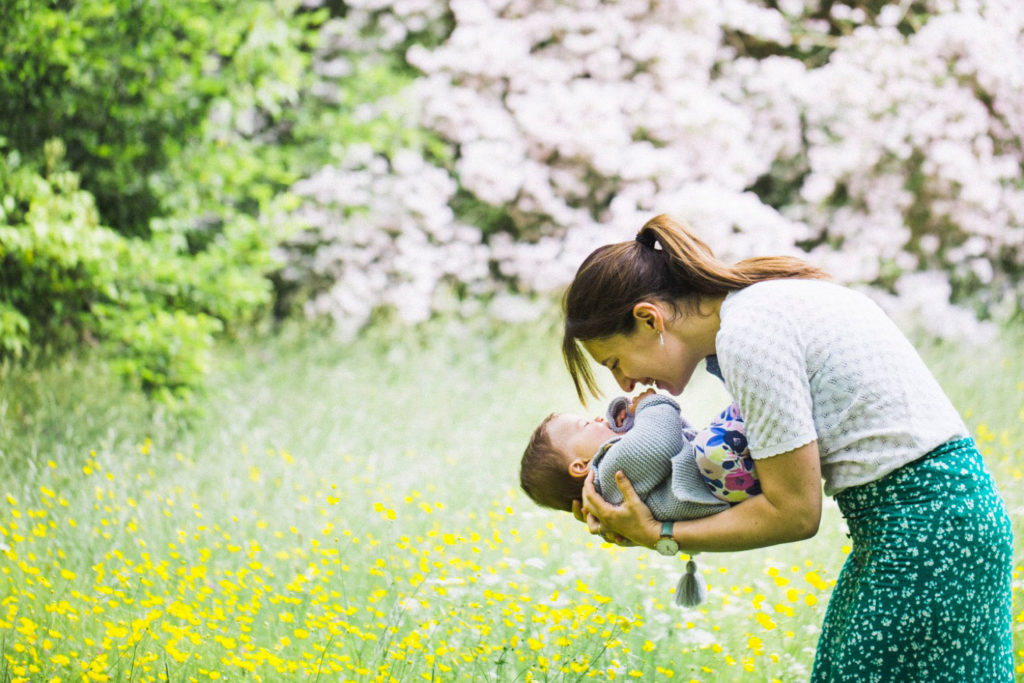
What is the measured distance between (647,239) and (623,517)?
625mm

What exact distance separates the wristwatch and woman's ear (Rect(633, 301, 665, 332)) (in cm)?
43

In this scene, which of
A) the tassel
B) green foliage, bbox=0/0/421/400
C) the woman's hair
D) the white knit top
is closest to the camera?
the white knit top

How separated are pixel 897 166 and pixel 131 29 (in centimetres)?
556

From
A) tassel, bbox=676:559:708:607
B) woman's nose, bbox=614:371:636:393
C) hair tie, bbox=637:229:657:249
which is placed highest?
hair tie, bbox=637:229:657:249

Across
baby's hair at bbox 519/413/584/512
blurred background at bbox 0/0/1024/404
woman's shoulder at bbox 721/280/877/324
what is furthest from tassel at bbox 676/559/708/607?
blurred background at bbox 0/0/1024/404

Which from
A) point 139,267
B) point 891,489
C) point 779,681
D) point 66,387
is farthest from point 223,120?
point 891,489

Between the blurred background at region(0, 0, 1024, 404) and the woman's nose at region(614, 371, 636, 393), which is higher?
the woman's nose at region(614, 371, 636, 393)

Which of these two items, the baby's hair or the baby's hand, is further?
the baby's hair

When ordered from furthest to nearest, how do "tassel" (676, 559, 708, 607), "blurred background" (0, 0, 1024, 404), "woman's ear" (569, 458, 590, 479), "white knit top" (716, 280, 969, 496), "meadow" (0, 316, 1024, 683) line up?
"blurred background" (0, 0, 1024, 404) < "meadow" (0, 316, 1024, 683) < "woman's ear" (569, 458, 590, 479) < "tassel" (676, 559, 708, 607) < "white knit top" (716, 280, 969, 496)

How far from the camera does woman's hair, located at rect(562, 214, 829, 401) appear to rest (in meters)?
1.96

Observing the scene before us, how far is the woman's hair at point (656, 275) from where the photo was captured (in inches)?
77.4

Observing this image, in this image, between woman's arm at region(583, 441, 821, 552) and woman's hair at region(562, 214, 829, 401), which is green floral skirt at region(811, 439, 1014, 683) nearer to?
woman's arm at region(583, 441, 821, 552)

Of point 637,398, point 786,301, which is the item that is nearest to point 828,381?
point 786,301

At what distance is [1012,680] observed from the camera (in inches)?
78.8
